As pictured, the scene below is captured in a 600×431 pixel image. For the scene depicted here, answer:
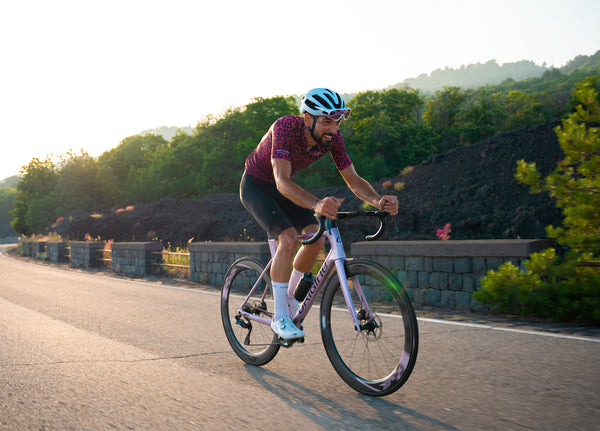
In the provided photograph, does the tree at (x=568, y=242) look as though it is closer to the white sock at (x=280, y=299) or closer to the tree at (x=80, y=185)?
the white sock at (x=280, y=299)

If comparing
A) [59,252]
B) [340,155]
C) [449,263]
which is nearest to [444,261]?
[449,263]

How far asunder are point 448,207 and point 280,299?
2141 centimetres

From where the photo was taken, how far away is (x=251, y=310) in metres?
4.92

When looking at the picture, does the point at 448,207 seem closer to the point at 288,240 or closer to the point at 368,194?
the point at 368,194

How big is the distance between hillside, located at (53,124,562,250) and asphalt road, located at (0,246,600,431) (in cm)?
1623

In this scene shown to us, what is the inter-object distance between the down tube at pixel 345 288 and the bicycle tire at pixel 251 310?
868 mm

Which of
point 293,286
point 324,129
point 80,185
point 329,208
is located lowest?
point 293,286

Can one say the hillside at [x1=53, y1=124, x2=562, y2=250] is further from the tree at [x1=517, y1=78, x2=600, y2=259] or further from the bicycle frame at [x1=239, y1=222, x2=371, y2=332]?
the bicycle frame at [x1=239, y1=222, x2=371, y2=332]

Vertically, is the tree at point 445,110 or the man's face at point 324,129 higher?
the tree at point 445,110

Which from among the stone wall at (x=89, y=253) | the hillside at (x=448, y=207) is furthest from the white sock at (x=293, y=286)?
the stone wall at (x=89, y=253)

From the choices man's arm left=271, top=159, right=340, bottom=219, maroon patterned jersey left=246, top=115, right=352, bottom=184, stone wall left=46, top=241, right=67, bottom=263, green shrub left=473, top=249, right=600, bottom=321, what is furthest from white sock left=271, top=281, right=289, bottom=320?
A: stone wall left=46, top=241, right=67, bottom=263

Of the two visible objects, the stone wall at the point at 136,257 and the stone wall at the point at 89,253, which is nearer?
the stone wall at the point at 136,257

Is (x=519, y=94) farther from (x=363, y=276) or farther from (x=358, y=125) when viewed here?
(x=363, y=276)

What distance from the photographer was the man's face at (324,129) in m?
3.99
